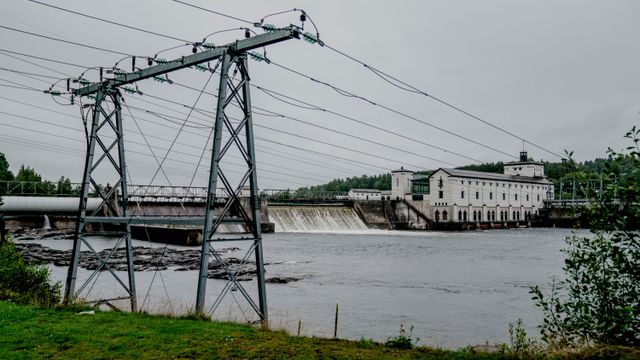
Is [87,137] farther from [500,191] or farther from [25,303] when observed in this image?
[500,191]

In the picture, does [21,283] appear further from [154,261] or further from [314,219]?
[314,219]

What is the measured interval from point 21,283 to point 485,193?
101 m

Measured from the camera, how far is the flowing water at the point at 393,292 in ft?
60.7

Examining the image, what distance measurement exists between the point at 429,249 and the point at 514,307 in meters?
29.9

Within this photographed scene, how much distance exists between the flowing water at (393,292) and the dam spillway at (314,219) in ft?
93.2

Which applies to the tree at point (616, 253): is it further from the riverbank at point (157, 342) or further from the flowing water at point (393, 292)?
the flowing water at point (393, 292)

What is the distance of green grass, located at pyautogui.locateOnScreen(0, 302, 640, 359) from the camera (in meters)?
9.20

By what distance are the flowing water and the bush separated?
136 inches

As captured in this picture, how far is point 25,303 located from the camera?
1473 centimetres

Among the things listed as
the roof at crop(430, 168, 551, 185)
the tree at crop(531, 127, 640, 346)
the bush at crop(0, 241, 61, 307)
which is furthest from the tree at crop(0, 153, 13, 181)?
the tree at crop(531, 127, 640, 346)

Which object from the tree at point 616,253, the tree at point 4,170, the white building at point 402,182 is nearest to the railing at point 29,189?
the tree at point 4,170

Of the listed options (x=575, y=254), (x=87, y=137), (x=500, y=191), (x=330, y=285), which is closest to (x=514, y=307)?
(x=330, y=285)

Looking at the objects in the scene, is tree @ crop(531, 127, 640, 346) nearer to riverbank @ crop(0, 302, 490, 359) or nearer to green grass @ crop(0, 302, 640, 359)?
green grass @ crop(0, 302, 640, 359)

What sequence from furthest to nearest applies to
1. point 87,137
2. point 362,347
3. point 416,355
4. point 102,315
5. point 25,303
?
point 87,137 → point 25,303 → point 102,315 → point 362,347 → point 416,355
